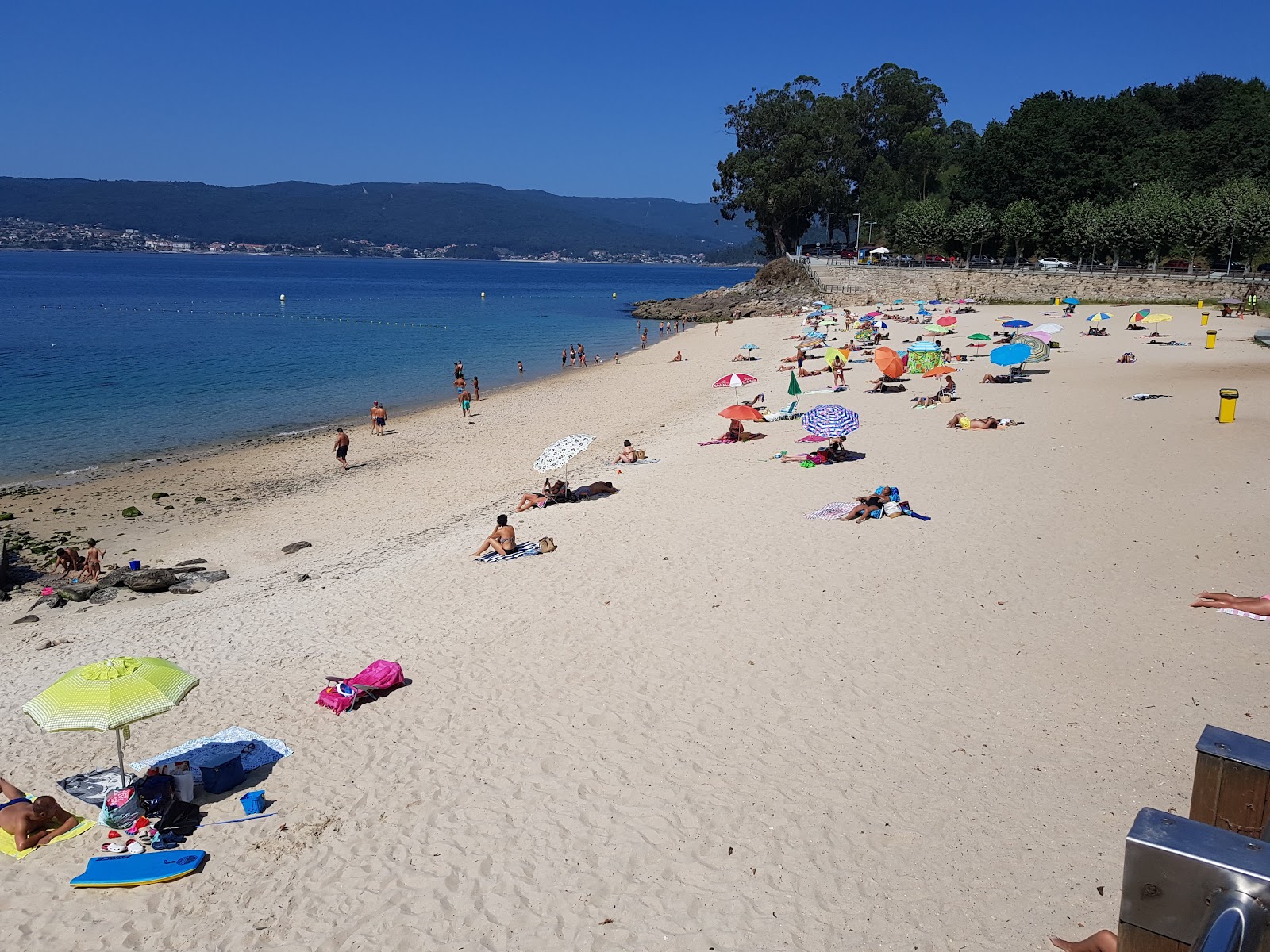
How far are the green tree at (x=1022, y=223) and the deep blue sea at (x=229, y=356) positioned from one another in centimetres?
2514

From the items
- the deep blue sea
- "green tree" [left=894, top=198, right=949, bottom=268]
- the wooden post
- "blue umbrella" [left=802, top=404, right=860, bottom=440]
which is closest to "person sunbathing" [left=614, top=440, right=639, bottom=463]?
"blue umbrella" [left=802, top=404, right=860, bottom=440]

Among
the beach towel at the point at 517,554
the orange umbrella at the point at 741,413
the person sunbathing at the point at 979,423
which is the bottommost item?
the beach towel at the point at 517,554

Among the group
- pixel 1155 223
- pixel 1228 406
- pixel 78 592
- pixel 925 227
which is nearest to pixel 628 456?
pixel 78 592

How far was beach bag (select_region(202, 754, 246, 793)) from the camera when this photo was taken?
7.64 meters

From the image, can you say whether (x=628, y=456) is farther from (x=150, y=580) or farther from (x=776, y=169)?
(x=776, y=169)

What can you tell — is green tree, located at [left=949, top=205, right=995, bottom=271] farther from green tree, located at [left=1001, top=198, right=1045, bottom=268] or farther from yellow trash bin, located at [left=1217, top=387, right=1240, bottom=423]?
yellow trash bin, located at [left=1217, top=387, right=1240, bottom=423]

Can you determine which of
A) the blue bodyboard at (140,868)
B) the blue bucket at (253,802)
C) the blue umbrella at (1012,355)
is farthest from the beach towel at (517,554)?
the blue umbrella at (1012,355)

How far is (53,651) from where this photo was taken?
1159cm

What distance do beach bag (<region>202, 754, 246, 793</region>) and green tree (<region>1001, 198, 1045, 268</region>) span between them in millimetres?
55697

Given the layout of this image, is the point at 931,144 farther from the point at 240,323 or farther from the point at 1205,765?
the point at 1205,765

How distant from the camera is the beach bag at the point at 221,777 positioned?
764 centimetres

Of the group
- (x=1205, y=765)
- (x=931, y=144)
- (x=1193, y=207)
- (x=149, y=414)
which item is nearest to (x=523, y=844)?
(x=1205, y=765)

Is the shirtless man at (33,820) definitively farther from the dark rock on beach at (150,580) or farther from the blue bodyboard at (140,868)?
the dark rock on beach at (150,580)

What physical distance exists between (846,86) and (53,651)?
9004 cm
